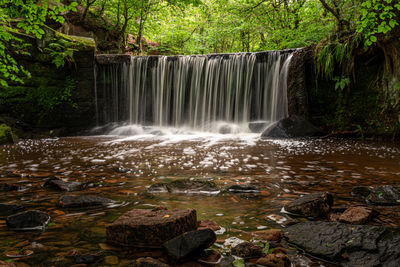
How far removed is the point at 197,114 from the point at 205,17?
470 inches

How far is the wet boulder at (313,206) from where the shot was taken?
73.0 inches

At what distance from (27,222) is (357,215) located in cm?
216

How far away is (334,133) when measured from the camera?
8.09 meters

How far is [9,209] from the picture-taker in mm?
1993

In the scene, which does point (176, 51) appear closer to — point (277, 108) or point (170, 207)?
point (277, 108)

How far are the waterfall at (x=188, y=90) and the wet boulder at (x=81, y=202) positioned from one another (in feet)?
28.2

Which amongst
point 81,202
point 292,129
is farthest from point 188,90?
point 81,202

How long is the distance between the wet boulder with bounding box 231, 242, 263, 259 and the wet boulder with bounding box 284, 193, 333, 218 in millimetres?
652

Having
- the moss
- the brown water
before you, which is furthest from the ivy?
the moss

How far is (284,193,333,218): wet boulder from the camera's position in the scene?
73.0 inches

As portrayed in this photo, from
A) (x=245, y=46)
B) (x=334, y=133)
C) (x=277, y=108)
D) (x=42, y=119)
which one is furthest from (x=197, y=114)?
(x=245, y=46)

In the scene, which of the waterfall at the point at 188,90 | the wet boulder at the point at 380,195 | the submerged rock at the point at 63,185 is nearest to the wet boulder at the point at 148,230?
the submerged rock at the point at 63,185

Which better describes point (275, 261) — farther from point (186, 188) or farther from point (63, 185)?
point (63, 185)

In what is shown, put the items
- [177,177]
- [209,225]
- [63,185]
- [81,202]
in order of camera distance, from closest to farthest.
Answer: [209,225], [81,202], [63,185], [177,177]
